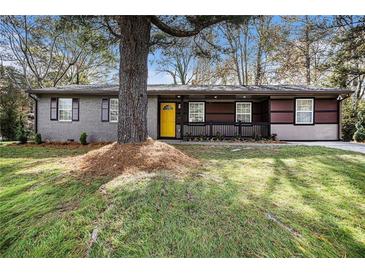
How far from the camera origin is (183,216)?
2.42m

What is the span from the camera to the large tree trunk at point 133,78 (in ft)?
15.4

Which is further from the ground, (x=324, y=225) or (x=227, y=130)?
(x=227, y=130)

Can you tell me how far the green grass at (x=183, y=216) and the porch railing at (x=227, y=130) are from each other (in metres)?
6.30

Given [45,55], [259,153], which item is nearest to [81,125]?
[259,153]

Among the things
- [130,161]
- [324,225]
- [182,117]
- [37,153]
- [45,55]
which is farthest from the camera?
[45,55]

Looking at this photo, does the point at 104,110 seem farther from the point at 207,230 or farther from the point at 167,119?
the point at 207,230

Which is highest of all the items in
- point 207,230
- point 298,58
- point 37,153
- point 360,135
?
point 298,58

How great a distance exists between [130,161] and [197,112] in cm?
738

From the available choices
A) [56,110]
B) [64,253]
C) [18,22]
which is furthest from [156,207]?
[18,22]

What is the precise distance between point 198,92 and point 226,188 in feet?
22.4

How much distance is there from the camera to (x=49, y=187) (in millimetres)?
3152

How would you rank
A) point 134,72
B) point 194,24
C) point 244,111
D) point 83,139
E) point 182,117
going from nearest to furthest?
1. point 134,72
2. point 194,24
3. point 83,139
4. point 182,117
5. point 244,111

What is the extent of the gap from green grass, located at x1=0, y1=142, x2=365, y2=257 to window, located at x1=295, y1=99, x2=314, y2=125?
6873mm
